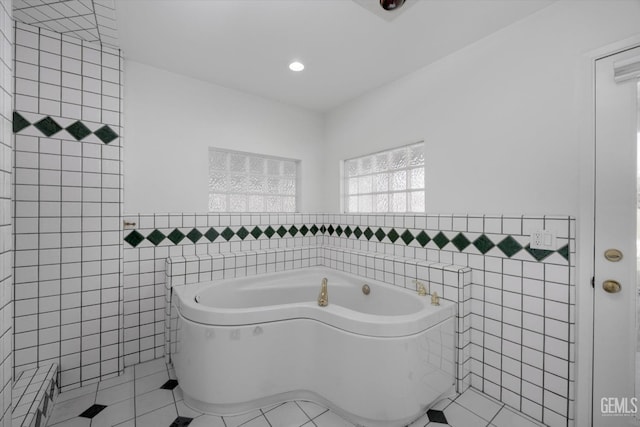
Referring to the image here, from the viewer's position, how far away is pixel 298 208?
3184mm

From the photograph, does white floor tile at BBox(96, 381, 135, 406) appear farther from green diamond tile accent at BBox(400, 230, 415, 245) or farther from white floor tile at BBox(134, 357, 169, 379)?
green diamond tile accent at BBox(400, 230, 415, 245)

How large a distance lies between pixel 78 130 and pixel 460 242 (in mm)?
2756

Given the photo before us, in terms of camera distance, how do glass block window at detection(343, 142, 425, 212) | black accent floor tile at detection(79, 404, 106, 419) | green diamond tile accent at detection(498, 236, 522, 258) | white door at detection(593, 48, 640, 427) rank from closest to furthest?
white door at detection(593, 48, 640, 427) → black accent floor tile at detection(79, 404, 106, 419) → green diamond tile accent at detection(498, 236, 522, 258) → glass block window at detection(343, 142, 425, 212)

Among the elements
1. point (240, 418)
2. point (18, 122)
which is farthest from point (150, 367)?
point (18, 122)

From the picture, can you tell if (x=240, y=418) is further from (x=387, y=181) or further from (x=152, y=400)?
(x=387, y=181)

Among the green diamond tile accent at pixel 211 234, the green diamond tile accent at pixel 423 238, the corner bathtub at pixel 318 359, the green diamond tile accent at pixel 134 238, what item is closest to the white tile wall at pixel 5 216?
the corner bathtub at pixel 318 359

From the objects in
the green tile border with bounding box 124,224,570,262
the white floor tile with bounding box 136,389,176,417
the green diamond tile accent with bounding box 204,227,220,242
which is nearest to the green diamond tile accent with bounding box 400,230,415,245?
the green tile border with bounding box 124,224,570,262

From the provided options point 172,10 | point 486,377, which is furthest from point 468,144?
point 172,10

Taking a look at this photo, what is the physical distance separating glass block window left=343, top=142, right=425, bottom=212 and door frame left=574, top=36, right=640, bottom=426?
1030 millimetres

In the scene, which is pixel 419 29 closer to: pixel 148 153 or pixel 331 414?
pixel 148 153

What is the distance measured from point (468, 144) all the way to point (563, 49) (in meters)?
0.68

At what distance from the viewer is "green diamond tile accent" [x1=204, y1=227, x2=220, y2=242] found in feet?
8.16

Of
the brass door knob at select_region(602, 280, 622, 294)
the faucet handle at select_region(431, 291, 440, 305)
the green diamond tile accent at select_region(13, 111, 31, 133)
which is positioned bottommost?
the faucet handle at select_region(431, 291, 440, 305)

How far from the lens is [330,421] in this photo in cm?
158
